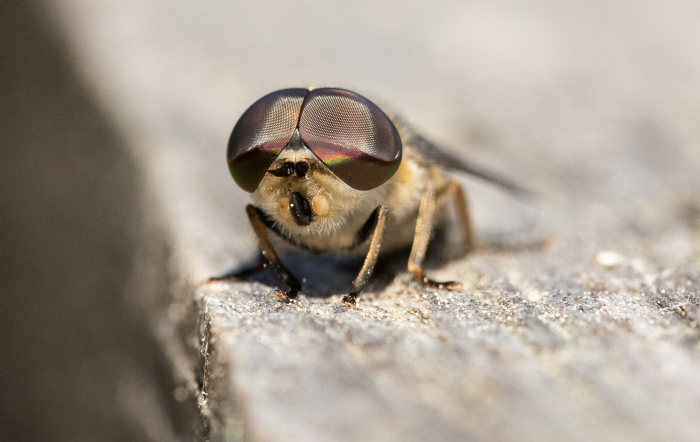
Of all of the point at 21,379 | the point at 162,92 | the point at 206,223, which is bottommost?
the point at 21,379

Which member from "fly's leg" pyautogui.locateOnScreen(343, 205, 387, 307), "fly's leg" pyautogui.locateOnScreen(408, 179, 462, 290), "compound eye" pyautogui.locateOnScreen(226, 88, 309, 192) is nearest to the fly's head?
"compound eye" pyautogui.locateOnScreen(226, 88, 309, 192)

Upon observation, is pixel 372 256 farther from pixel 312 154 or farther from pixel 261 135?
pixel 261 135

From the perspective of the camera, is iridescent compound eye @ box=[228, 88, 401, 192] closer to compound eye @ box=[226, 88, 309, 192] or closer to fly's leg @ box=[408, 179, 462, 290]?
compound eye @ box=[226, 88, 309, 192]

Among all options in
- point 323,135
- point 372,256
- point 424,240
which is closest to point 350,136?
point 323,135

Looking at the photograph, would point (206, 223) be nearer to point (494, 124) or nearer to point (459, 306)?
point (459, 306)

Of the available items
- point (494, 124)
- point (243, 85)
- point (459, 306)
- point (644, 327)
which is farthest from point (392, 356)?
point (243, 85)
